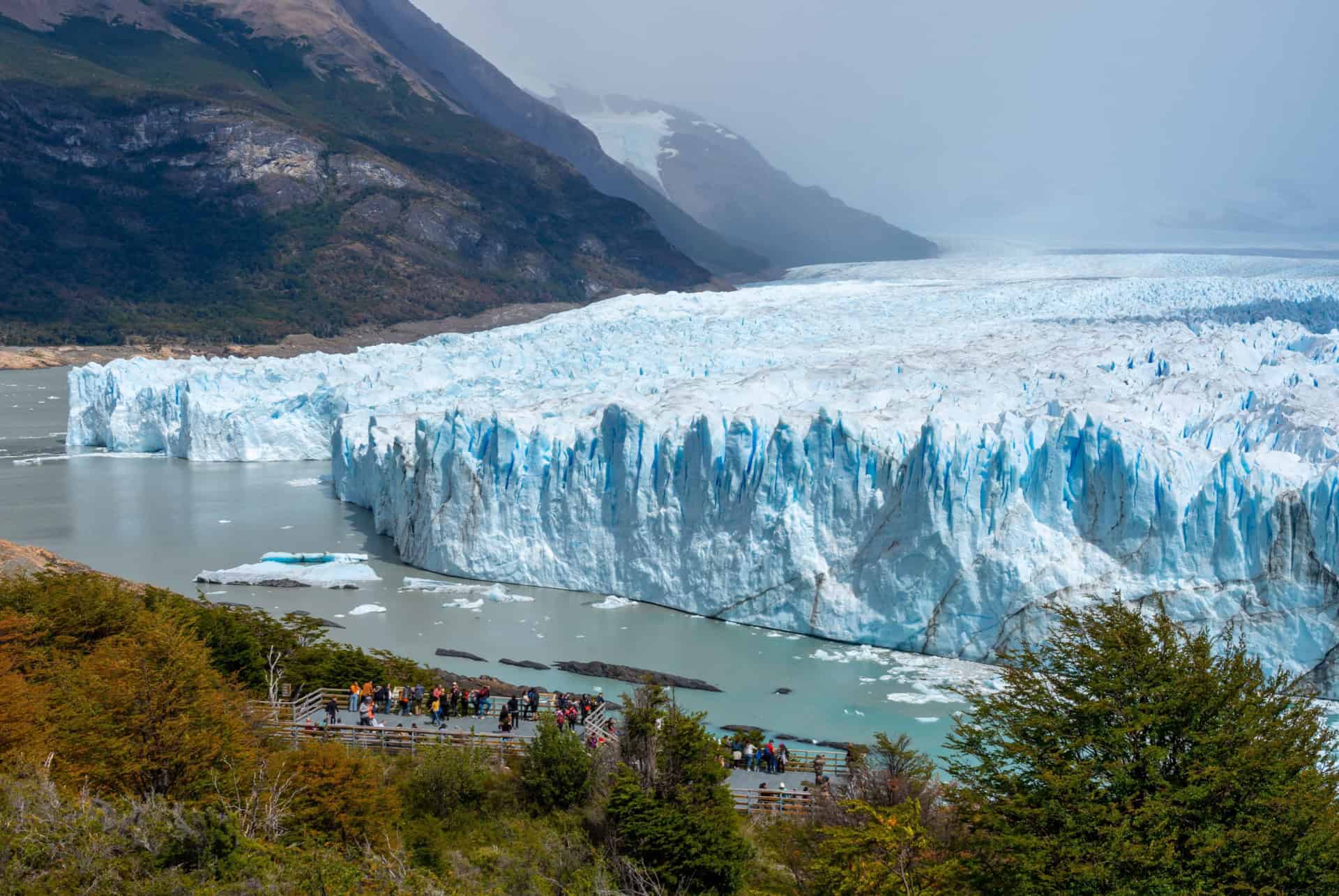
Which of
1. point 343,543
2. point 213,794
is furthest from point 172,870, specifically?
point 343,543

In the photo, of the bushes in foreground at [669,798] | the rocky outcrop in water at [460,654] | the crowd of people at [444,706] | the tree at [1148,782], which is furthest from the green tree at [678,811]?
the rocky outcrop in water at [460,654]

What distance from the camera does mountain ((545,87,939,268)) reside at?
116 meters

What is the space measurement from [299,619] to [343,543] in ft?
21.7

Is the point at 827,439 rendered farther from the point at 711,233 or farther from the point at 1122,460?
the point at 711,233

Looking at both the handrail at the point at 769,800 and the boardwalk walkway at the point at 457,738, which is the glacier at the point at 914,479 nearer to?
the boardwalk walkway at the point at 457,738

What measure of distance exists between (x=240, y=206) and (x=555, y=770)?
78781 millimetres

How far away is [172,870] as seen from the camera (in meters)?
6.60

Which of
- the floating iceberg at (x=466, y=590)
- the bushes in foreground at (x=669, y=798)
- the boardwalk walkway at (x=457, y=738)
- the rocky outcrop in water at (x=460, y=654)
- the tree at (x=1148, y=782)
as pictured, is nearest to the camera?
the tree at (x=1148, y=782)

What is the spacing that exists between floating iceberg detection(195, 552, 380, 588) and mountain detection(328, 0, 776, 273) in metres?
90.7

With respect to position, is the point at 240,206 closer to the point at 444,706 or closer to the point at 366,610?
the point at 366,610

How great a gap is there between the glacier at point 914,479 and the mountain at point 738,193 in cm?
8430

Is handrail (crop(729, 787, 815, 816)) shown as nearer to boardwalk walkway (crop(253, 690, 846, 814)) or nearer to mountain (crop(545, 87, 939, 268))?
boardwalk walkway (crop(253, 690, 846, 814))

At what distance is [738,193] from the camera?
135500mm

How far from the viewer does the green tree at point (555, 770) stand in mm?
10008
